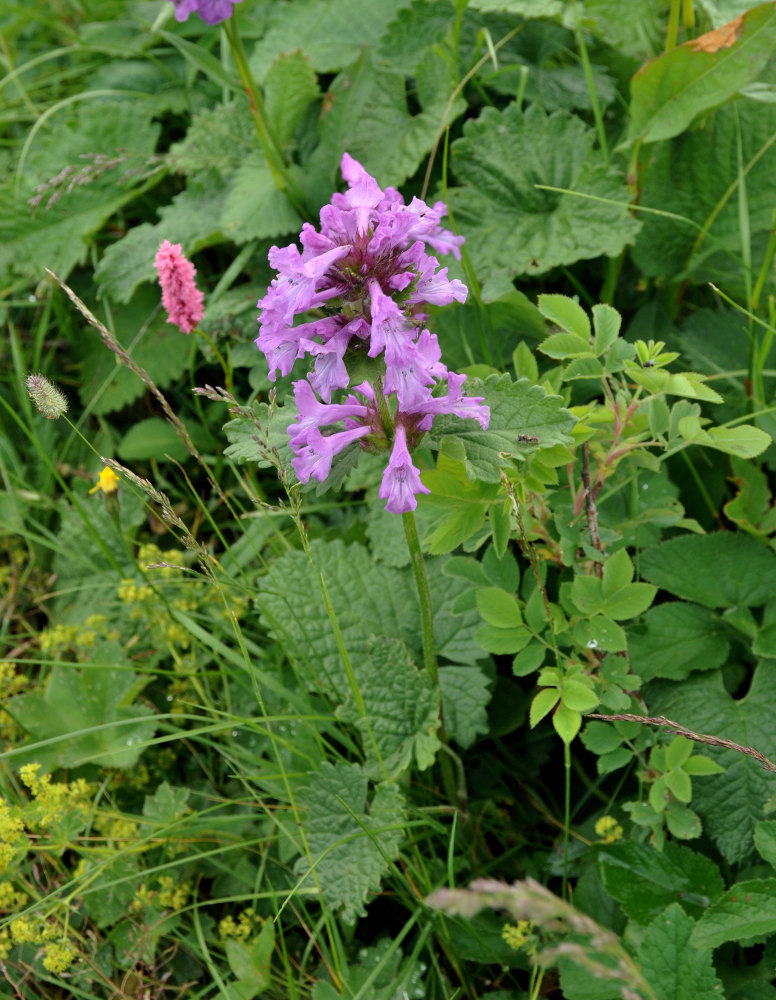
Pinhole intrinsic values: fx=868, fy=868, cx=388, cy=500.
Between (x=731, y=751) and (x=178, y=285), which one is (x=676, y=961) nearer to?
(x=731, y=751)

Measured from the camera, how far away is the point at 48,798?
6.15 ft

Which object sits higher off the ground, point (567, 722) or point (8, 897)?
point (567, 722)

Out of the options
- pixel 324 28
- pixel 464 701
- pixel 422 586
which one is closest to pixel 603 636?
pixel 422 586

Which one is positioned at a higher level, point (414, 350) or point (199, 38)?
point (199, 38)

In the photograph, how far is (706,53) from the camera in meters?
2.07

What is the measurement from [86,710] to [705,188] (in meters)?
2.15

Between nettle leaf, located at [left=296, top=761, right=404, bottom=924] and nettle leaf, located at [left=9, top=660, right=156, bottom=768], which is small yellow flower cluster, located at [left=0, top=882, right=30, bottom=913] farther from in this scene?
nettle leaf, located at [left=296, top=761, right=404, bottom=924]

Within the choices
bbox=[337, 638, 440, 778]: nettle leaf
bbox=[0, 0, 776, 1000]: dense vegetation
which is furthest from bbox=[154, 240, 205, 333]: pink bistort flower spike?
bbox=[337, 638, 440, 778]: nettle leaf

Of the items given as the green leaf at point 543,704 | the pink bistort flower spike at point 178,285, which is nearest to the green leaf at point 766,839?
the green leaf at point 543,704

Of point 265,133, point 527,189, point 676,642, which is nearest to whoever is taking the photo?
point 676,642

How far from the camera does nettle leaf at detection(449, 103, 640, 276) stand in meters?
2.20

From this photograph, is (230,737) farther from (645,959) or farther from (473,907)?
(473,907)

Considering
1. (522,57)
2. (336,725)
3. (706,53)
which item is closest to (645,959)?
(336,725)

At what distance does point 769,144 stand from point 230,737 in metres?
2.03
